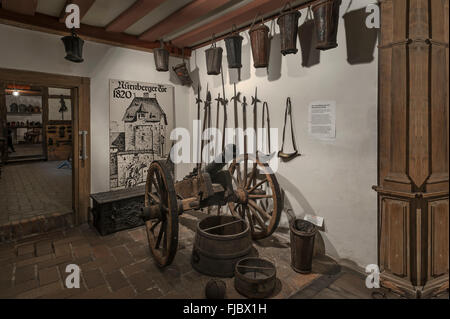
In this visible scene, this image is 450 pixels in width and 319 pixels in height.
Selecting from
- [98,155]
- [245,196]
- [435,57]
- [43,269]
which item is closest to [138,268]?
[43,269]

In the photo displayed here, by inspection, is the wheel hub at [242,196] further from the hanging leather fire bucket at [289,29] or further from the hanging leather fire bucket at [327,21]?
the hanging leather fire bucket at [327,21]

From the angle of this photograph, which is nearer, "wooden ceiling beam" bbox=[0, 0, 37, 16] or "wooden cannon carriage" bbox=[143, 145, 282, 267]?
"wooden cannon carriage" bbox=[143, 145, 282, 267]

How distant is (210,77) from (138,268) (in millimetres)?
2984

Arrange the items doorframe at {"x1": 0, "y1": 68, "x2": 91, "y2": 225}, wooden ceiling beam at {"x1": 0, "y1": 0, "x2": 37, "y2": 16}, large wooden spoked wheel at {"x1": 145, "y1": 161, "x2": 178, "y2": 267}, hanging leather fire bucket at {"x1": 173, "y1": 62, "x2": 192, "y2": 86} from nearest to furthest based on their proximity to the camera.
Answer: large wooden spoked wheel at {"x1": 145, "y1": 161, "x2": 178, "y2": 267} → wooden ceiling beam at {"x1": 0, "y1": 0, "x2": 37, "y2": 16} → doorframe at {"x1": 0, "y1": 68, "x2": 91, "y2": 225} → hanging leather fire bucket at {"x1": 173, "y1": 62, "x2": 192, "y2": 86}

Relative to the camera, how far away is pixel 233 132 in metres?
3.99

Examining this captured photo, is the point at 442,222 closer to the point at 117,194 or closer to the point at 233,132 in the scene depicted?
the point at 233,132

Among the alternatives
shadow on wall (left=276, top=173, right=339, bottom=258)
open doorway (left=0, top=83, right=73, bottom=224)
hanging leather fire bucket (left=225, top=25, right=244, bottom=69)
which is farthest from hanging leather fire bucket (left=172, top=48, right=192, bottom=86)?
open doorway (left=0, top=83, right=73, bottom=224)

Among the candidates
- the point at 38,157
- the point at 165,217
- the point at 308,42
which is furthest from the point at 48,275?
the point at 38,157

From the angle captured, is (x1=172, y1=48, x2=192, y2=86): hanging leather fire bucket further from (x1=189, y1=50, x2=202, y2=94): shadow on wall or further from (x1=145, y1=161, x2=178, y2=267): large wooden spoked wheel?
(x1=145, y1=161, x2=178, y2=267): large wooden spoked wheel

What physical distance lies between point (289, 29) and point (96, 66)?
2689 millimetres

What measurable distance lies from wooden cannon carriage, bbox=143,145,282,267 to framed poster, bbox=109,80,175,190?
3.78 ft

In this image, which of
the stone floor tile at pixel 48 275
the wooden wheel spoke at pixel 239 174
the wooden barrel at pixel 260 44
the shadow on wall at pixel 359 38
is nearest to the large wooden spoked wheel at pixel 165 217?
the stone floor tile at pixel 48 275

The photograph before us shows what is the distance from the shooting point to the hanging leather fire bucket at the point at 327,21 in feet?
7.91

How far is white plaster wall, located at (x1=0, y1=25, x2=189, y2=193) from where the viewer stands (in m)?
3.29
